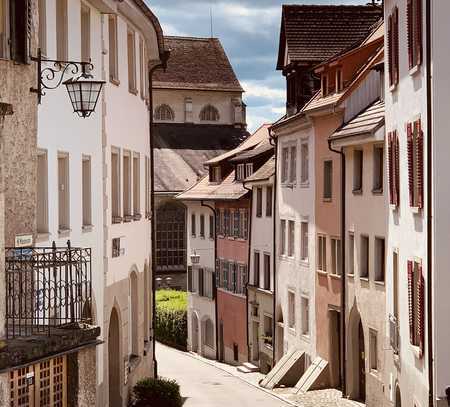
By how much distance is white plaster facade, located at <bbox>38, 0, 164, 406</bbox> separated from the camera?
19.8 m

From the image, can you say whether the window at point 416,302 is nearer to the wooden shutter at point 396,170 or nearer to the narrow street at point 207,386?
the wooden shutter at point 396,170

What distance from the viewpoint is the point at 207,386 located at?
41750mm

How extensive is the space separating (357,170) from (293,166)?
8.76m

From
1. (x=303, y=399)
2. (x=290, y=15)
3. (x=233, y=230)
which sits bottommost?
(x=303, y=399)

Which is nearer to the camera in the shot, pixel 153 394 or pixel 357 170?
pixel 153 394

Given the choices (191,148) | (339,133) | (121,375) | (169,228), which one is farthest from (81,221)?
(191,148)

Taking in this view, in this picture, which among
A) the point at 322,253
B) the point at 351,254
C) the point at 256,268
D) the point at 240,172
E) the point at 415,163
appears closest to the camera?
the point at 415,163

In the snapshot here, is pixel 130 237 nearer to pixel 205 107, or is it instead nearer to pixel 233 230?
pixel 233 230

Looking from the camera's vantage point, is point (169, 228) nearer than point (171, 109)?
Yes

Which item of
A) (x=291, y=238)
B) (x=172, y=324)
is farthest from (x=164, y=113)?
(x=291, y=238)

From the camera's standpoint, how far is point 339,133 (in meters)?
34.1

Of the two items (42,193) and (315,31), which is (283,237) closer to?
(315,31)

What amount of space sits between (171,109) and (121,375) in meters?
63.0

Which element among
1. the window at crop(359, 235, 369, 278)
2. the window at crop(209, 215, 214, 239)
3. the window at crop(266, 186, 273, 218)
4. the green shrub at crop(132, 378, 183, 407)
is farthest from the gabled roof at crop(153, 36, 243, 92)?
the green shrub at crop(132, 378, 183, 407)
